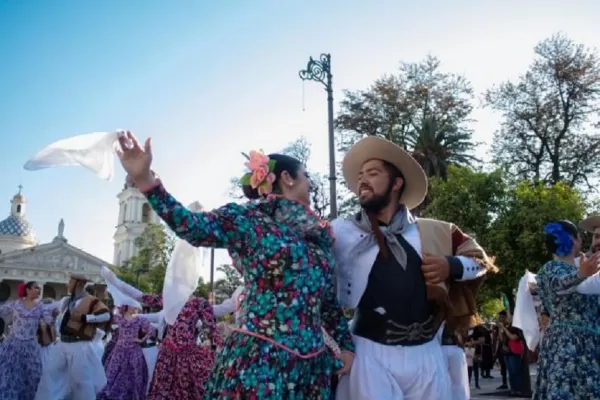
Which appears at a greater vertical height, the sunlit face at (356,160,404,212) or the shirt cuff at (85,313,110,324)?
the sunlit face at (356,160,404,212)

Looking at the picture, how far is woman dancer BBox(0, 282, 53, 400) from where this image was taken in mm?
9609

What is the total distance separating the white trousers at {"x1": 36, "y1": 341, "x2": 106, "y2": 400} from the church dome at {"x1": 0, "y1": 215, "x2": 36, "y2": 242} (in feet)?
326

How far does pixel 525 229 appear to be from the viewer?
22.0 metres

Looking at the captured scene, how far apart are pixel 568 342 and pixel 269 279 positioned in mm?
3140

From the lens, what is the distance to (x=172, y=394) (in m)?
8.16

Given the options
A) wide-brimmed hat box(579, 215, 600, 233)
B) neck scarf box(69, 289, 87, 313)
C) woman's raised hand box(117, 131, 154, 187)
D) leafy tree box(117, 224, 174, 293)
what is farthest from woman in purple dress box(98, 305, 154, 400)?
leafy tree box(117, 224, 174, 293)

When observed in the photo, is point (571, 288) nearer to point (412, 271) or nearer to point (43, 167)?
point (412, 271)

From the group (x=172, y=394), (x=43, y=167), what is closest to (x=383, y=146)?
(x=43, y=167)

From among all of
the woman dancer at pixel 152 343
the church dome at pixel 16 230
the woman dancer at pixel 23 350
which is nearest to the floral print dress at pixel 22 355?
the woman dancer at pixel 23 350

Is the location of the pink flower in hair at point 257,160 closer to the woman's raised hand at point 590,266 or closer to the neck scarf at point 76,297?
the woman's raised hand at point 590,266

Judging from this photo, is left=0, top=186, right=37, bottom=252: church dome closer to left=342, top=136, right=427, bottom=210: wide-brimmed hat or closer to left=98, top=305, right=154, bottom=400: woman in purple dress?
left=98, top=305, right=154, bottom=400: woman in purple dress

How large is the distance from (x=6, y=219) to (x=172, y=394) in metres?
106

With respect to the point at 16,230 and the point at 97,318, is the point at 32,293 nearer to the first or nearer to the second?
the point at 97,318

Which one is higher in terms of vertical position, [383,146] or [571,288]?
[383,146]
